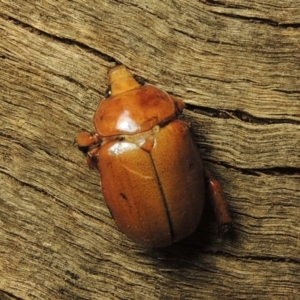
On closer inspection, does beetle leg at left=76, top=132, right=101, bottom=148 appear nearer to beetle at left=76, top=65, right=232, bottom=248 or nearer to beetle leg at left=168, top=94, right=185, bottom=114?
beetle at left=76, top=65, right=232, bottom=248

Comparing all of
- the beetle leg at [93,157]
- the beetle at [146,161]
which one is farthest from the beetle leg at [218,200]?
the beetle leg at [93,157]

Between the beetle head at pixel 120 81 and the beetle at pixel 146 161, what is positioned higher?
the beetle head at pixel 120 81

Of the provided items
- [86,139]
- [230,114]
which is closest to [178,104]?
[230,114]

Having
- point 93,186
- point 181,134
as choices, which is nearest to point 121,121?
point 181,134

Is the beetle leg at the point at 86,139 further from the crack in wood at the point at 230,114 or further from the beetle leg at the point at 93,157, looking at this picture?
the crack in wood at the point at 230,114

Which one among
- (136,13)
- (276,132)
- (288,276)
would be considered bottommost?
(288,276)

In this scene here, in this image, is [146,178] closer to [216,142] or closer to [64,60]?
[216,142]
